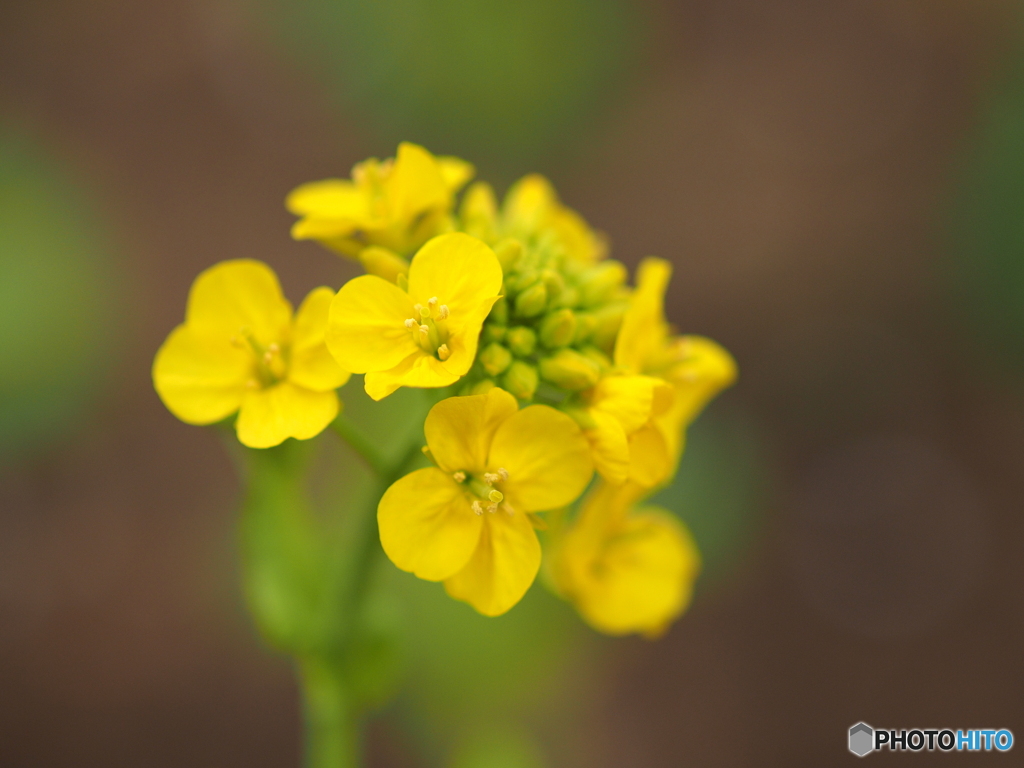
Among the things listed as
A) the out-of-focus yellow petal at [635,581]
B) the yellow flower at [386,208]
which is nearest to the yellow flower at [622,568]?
the out-of-focus yellow petal at [635,581]

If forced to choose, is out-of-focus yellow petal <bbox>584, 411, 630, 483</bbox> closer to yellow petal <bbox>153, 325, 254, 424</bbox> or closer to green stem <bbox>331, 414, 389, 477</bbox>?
green stem <bbox>331, 414, 389, 477</bbox>

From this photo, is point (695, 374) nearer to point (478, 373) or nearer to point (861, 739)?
point (478, 373)

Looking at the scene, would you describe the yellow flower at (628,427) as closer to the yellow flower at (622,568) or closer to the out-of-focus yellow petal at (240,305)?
the yellow flower at (622,568)

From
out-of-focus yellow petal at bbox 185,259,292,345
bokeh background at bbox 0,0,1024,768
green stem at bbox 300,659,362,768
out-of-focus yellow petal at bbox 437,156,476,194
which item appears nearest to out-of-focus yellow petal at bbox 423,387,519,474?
out-of-focus yellow petal at bbox 185,259,292,345

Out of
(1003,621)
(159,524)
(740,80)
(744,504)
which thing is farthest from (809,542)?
(159,524)

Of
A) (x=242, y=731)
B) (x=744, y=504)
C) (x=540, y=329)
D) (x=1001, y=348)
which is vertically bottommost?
(x=242, y=731)

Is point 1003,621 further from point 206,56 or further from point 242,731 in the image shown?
point 206,56

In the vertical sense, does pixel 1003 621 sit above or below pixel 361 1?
below
